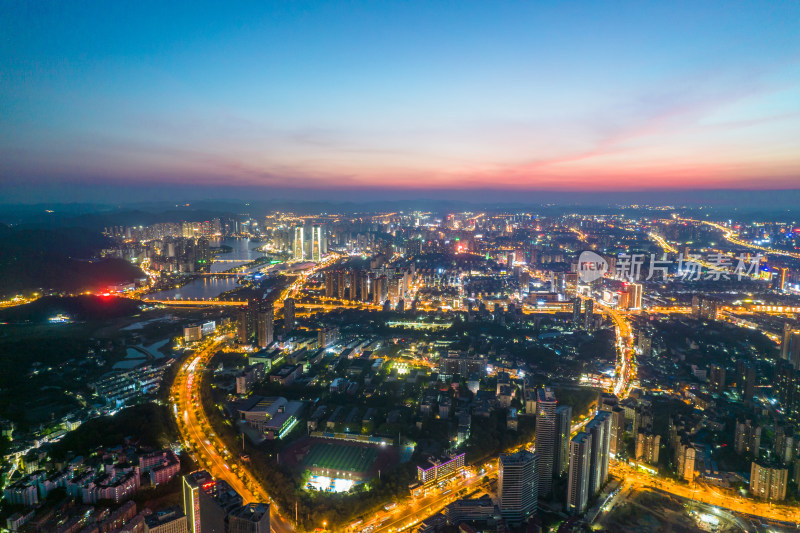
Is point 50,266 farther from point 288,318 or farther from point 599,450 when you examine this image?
point 599,450

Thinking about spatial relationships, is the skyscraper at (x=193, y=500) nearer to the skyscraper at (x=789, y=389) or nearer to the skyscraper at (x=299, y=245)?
the skyscraper at (x=789, y=389)

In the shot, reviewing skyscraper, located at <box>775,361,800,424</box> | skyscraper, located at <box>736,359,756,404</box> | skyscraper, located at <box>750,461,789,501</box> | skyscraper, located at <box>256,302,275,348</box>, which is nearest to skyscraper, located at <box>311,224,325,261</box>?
skyscraper, located at <box>256,302,275,348</box>

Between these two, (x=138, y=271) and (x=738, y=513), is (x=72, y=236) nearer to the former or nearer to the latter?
(x=138, y=271)

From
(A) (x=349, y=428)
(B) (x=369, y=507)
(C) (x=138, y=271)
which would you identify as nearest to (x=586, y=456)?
(B) (x=369, y=507)

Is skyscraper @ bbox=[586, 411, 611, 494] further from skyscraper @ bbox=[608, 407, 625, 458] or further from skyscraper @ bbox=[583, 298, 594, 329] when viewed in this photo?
skyscraper @ bbox=[583, 298, 594, 329]

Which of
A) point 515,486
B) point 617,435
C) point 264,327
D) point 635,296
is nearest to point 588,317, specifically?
point 635,296
